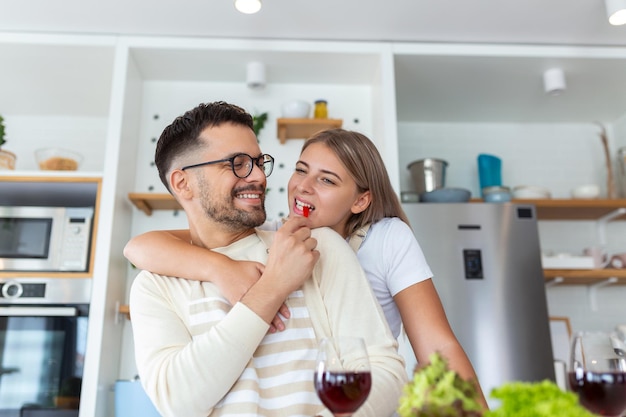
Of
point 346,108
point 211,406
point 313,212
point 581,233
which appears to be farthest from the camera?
point 581,233

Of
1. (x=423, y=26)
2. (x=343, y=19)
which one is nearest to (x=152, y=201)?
(x=343, y=19)

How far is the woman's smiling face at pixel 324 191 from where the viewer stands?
1610mm

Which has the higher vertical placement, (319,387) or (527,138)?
(527,138)

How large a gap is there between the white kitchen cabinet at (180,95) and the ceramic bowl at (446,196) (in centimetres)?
24

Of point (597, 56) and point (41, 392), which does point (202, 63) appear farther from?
point (597, 56)

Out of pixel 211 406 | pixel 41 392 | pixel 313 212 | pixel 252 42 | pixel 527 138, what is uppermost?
pixel 252 42

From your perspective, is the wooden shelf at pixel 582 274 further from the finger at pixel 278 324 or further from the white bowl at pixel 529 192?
the finger at pixel 278 324

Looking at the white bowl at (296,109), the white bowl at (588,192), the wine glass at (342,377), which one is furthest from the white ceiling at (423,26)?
the wine glass at (342,377)

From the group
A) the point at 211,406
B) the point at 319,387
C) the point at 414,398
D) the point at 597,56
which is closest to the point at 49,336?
the point at 211,406

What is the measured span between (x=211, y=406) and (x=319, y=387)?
36cm

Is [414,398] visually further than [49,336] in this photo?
No

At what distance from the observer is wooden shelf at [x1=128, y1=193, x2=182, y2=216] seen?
3166mm

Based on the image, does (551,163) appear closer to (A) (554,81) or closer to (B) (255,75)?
(A) (554,81)

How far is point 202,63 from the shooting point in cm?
340
